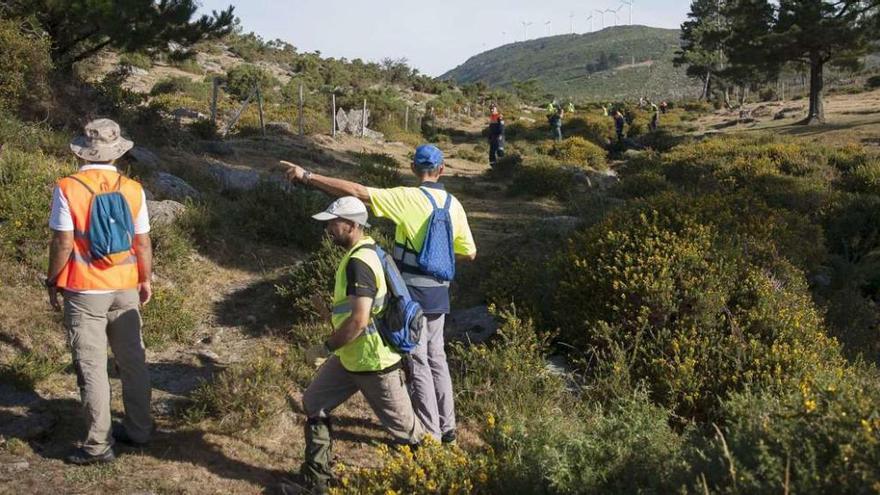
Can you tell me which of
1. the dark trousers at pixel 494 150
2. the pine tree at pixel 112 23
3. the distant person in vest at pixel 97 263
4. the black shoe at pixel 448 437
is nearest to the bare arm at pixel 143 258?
the distant person in vest at pixel 97 263

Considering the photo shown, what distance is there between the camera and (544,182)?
14.9 m

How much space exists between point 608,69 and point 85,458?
143 m

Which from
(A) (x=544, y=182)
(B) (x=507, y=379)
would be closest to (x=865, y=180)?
(A) (x=544, y=182)

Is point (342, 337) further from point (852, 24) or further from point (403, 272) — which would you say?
point (852, 24)

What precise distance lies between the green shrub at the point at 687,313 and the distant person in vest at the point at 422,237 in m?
1.61

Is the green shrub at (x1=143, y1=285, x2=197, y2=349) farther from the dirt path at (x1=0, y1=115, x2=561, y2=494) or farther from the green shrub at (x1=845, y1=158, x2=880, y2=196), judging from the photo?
the green shrub at (x1=845, y1=158, x2=880, y2=196)

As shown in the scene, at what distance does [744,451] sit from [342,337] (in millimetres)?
1849

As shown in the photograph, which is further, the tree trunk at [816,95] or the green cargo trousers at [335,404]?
the tree trunk at [816,95]

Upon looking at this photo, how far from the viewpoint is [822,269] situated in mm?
8227

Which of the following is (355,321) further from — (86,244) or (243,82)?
(243,82)

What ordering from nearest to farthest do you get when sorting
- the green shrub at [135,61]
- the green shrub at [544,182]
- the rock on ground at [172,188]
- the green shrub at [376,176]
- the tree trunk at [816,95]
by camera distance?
the rock on ground at [172,188] → the green shrub at [376,176] → the green shrub at [544,182] → the tree trunk at [816,95] → the green shrub at [135,61]

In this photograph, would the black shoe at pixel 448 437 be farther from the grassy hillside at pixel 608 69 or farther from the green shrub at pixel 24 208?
the grassy hillside at pixel 608 69

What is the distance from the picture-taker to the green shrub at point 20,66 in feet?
31.6

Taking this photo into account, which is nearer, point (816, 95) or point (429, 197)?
point (429, 197)
